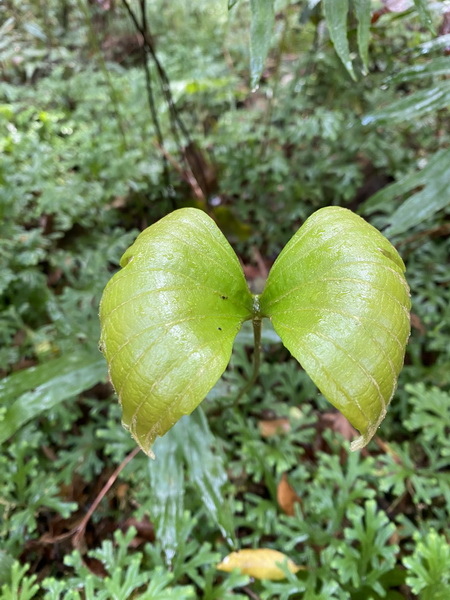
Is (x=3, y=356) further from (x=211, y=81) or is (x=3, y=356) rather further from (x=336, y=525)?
(x=211, y=81)

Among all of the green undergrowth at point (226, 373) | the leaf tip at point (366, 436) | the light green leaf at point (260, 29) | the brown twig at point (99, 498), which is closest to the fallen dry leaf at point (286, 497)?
the green undergrowth at point (226, 373)

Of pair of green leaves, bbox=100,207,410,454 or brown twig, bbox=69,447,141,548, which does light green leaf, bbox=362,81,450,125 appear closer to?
pair of green leaves, bbox=100,207,410,454

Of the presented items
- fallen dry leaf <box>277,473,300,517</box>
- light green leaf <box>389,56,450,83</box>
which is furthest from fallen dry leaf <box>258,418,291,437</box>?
light green leaf <box>389,56,450,83</box>

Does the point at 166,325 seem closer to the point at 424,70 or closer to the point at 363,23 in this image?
the point at 363,23

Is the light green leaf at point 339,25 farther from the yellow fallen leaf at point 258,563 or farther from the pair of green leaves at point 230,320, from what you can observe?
the yellow fallen leaf at point 258,563

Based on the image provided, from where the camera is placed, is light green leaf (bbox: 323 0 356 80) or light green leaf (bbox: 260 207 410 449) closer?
light green leaf (bbox: 260 207 410 449)

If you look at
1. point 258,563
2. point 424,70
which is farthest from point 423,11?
point 258,563
